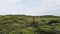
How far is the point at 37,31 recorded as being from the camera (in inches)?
888

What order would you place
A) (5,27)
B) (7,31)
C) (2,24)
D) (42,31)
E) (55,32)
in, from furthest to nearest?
(2,24)
(5,27)
(7,31)
(42,31)
(55,32)

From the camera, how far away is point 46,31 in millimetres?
21734

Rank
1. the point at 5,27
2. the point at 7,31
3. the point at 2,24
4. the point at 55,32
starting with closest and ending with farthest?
the point at 55,32 < the point at 7,31 < the point at 5,27 < the point at 2,24

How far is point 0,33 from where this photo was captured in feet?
75.0

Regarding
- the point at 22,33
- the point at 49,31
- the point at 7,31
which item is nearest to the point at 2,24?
the point at 7,31

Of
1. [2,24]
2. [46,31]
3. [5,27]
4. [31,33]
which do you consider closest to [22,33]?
[31,33]

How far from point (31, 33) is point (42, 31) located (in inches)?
53.4

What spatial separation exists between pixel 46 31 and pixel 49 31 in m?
0.37

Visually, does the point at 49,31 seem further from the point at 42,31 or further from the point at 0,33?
the point at 0,33

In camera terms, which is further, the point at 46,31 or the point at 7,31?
the point at 7,31

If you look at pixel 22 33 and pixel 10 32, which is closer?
pixel 22 33

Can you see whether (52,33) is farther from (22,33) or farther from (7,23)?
(7,23)

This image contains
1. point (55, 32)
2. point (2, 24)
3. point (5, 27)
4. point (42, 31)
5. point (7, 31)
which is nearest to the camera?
point (55, 32)

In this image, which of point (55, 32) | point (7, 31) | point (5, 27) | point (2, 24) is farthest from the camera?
point (2, 24)
